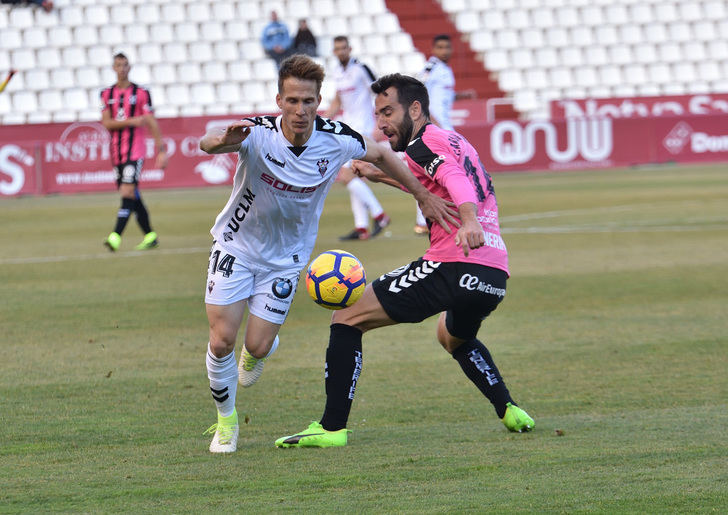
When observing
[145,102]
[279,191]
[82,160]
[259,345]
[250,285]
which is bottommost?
[82,160]

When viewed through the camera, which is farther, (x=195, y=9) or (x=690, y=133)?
(x=195, y=9)

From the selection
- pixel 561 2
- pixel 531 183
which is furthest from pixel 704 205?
pixel 561 2

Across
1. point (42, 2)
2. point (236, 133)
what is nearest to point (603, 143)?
point (42, 2)

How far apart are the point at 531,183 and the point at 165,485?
813 inches

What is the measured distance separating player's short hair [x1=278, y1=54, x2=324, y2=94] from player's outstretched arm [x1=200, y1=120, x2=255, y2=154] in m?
0.37

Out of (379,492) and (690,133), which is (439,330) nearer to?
(379,492)

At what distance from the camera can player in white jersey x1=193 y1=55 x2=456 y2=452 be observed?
17.3 feet

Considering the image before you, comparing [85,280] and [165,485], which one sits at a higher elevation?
[165,485]

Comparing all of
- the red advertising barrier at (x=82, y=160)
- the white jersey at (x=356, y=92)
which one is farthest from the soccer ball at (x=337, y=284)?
the red advertising barrier at (x=82, y=160)

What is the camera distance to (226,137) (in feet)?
16.0

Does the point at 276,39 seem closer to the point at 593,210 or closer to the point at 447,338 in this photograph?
the point at 593,210

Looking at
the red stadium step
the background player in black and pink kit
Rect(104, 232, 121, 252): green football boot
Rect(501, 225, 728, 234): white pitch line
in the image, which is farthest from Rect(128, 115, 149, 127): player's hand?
the red stadium step

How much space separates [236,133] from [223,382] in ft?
4.25

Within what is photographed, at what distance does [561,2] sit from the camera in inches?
1352
